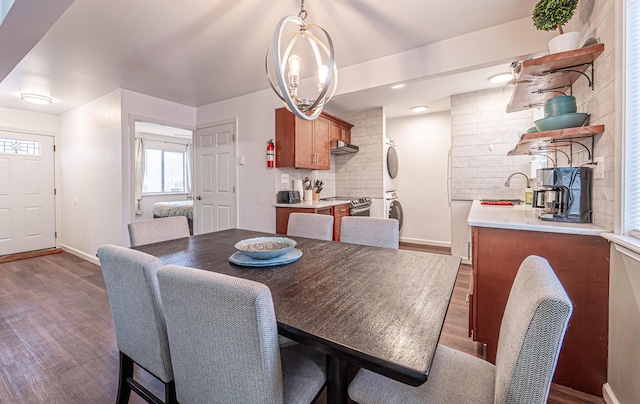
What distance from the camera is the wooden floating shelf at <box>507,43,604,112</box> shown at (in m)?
1.50

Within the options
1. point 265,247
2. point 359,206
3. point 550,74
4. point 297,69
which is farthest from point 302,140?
point 550,74

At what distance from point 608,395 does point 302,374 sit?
1.67 metres

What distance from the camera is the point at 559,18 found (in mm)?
1556

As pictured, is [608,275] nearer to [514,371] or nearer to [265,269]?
[514,371]

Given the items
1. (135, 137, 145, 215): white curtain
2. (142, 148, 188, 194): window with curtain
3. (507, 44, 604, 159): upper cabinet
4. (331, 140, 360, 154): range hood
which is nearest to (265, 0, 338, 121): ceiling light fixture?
(507, 44, 604, 159): upper cabinet

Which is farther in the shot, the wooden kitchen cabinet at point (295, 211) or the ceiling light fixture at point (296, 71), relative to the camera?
the wooden kitchen cabinet at point (295, 211)

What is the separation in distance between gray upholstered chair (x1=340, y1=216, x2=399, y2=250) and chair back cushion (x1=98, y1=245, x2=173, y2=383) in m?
1.33

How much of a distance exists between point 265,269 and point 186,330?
1.78 ft

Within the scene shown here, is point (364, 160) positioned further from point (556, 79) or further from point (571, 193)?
point (571, 193)

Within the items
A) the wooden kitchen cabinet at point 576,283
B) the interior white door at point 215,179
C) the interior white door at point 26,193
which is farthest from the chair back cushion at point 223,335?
the interior white door at point 26,193

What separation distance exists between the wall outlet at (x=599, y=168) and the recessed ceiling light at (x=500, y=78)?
2.10m

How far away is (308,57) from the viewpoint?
277cm

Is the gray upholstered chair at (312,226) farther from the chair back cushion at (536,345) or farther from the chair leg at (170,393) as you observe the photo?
the chair back cushion at (536,345)

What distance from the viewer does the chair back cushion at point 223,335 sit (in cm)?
71
